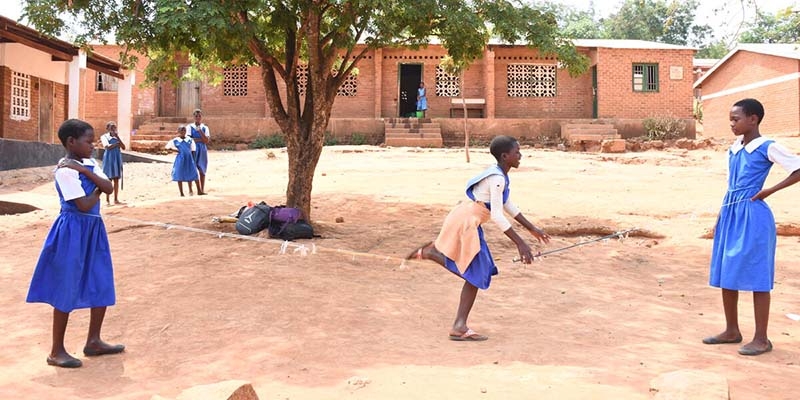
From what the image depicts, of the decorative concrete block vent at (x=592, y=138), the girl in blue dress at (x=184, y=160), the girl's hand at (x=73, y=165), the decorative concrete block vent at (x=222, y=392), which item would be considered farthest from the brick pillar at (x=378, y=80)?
the decorative concrete block vent at (x=222, y=392)

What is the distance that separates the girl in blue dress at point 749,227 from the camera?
14.1 ft

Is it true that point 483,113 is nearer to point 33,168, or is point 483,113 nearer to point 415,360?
point 33,168

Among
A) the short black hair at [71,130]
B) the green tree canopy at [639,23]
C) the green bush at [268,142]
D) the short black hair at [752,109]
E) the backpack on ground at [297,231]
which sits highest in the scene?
the green tree canopy at [639,23]

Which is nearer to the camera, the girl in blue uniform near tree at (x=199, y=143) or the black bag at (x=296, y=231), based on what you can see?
the black bag at (x=296, y=231)

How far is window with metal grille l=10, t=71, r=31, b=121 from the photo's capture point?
17750 millimetres

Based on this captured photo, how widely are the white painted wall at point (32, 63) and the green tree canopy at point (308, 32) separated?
395 inches

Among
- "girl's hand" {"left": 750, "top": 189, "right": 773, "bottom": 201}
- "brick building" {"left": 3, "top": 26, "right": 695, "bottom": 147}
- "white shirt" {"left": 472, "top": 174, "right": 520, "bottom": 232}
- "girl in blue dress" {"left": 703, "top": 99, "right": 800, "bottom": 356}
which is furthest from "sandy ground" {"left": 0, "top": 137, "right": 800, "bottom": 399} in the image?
"brick building" {"left": 3, "top": 26, "right": 695, "bottom": 147}

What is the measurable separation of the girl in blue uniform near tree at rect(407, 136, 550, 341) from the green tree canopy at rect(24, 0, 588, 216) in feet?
10.4

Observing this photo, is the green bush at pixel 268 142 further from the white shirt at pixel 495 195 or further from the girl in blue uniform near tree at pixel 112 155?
the white shirt at pixel 495 195

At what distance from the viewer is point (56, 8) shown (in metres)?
7.88

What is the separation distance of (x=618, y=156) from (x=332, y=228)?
1210 cm

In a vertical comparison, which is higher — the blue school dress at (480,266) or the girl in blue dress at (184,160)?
the girl in blue dress at (184,160)

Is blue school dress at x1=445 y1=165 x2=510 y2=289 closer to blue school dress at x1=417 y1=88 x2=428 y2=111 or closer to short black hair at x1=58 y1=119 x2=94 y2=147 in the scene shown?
short black hair at x1=58 y1=119 x2=94 y2=147

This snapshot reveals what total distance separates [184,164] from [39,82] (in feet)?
34.0
